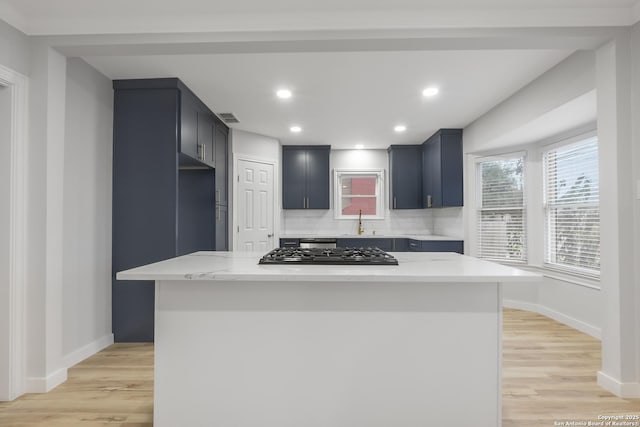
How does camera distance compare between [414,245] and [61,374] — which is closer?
[61,374]

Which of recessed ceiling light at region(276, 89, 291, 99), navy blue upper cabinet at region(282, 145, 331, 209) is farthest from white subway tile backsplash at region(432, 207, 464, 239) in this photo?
recessed ceiling light at region(276, 89, 291, 99)

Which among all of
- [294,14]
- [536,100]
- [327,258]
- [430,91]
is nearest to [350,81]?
[430,91]

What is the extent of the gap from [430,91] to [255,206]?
2874mm

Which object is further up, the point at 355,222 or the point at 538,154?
the point at 538,154

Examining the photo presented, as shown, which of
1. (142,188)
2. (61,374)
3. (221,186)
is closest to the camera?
(61,374)

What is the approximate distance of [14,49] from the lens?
7.16 feet

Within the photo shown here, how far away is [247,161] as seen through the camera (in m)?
4.93

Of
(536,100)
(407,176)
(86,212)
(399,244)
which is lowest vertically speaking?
(399,244)

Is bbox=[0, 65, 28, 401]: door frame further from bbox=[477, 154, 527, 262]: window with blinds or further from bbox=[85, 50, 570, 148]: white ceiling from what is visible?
bbox=[477, 154, 527, 262]: window with blinds

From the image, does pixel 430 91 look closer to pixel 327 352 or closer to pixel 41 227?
pixel 327 352

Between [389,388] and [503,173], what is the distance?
3.79 meters

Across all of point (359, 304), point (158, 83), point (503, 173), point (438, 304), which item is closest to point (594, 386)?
point (438, 304)

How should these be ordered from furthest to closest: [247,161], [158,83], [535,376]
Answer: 1. [247,161]
2. [158,83]
3. [535,376]

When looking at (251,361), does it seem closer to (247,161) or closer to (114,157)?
(114,157)
